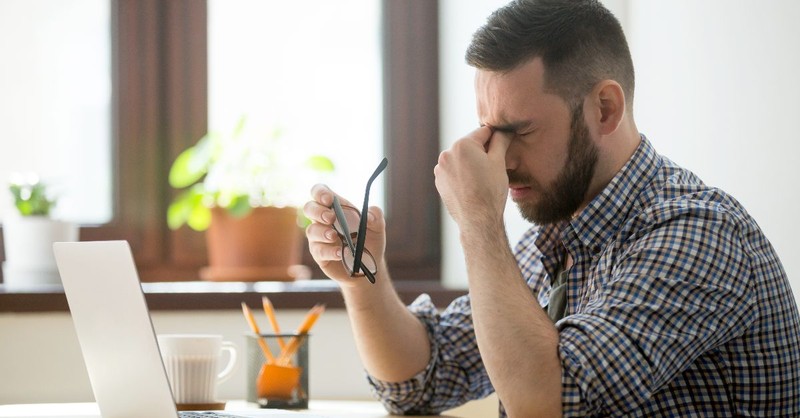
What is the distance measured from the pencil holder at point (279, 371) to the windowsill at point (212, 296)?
54 centimetres

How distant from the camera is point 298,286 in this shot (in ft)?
7.48

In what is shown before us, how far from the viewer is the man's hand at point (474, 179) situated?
1350 millimetres

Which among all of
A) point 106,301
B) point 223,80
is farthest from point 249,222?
point 106,301

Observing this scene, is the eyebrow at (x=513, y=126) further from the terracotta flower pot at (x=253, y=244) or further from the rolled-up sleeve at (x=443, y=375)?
the terracotta flower pot at (x=253, y=244)

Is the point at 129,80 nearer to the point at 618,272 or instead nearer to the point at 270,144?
the point at 270,144

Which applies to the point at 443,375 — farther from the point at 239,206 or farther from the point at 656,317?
the point at 239,206

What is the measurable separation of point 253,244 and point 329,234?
92 centimetres

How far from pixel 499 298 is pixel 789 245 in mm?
544

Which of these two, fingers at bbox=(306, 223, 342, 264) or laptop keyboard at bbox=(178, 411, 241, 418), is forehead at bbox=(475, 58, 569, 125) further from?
laptop keyboard at bbox=(178, 411, 241, 418)

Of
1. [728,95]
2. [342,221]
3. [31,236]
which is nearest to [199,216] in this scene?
[31,236]

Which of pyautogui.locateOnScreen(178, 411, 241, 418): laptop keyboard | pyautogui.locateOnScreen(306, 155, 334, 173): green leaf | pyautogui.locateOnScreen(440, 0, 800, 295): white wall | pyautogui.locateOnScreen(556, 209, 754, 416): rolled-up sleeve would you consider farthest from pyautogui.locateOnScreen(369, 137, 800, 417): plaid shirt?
pyautogui.locateOnScreen(306, 155, 334, 173): green leaf

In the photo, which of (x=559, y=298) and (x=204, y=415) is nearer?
(x=204, y=415)

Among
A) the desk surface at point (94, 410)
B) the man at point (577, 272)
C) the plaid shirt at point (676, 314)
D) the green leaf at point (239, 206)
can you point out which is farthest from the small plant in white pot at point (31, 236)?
the plaid shirt at point (676, 314)

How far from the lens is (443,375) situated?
1.63 meters
